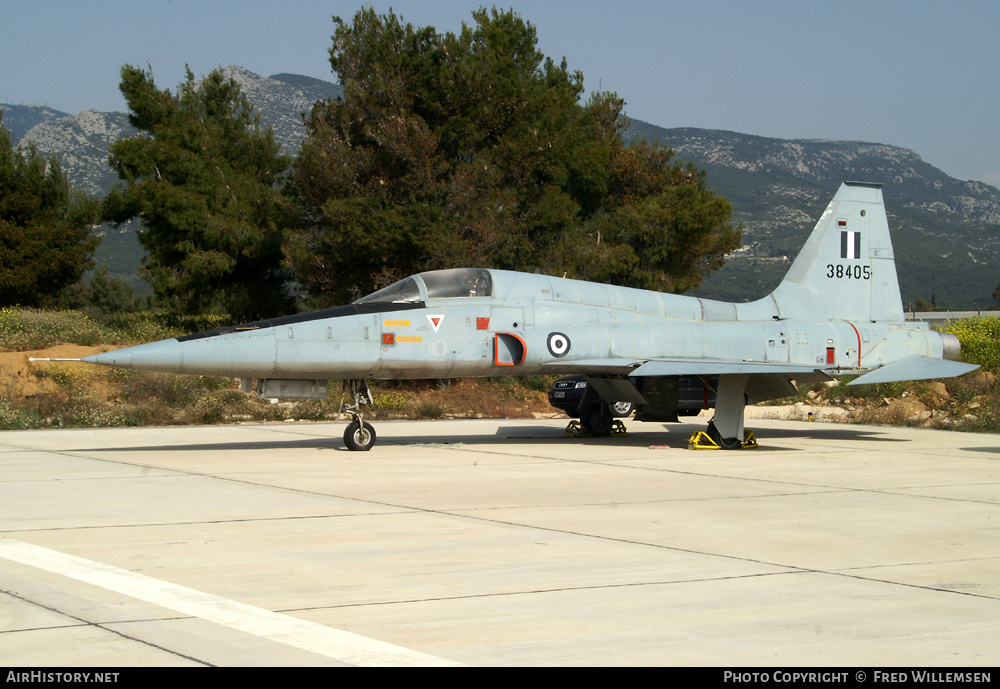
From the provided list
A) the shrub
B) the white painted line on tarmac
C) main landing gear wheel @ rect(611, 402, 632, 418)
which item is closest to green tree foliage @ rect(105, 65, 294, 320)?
main landing gear wheel @ rect(611, 402, 632, 418)

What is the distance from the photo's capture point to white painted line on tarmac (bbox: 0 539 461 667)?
4.25 metres

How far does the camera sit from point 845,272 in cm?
1694

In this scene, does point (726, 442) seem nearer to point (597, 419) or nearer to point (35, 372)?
point (597, 419)

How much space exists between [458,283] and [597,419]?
4.47 metres

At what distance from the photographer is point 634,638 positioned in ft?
15.0

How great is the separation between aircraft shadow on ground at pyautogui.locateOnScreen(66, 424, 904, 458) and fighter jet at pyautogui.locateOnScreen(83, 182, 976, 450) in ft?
2.15

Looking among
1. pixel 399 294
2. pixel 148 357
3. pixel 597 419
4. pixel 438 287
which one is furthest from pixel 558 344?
pixel 148 357

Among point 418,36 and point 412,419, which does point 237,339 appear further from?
point 418,36

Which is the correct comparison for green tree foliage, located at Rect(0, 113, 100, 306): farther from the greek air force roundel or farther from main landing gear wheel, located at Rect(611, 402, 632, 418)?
the greek air force roundel

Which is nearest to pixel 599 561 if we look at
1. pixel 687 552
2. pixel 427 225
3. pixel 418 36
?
pixel 687 552

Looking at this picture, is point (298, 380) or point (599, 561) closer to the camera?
point (599, 561)

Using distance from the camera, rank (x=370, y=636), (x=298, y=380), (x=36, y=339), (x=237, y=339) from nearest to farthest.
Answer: (x=370, y=636) → (x=237, y=339) → (x=298, y=380) → (x=36, y=339)

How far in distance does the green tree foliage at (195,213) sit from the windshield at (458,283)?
20522 mm

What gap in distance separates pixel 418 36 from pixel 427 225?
8334 millimetres
